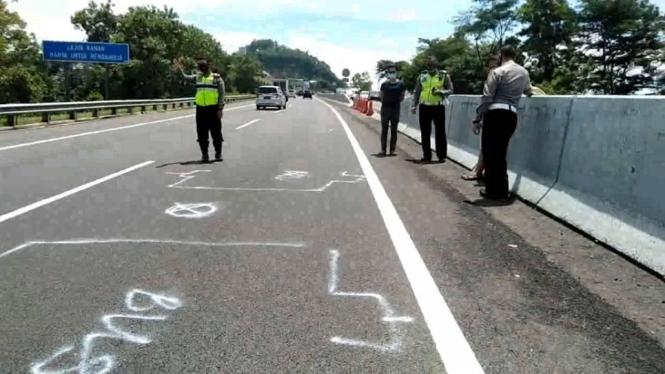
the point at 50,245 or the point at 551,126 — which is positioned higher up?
the point at 551,126

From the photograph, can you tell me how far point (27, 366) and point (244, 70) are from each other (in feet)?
422

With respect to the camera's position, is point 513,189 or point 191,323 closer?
point 191,323

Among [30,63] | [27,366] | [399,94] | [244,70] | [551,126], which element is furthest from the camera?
[244,70]

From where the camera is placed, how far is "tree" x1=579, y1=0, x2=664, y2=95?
185ft

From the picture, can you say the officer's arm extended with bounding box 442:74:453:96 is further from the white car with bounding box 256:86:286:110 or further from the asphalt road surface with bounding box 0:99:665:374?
the white car with bounding box 256:86:286:110

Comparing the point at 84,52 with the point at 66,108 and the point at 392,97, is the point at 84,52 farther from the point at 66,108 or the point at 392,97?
the point at 392,97

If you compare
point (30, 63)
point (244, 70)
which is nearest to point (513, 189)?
point (30, 63)

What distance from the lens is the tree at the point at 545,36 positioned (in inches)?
2660

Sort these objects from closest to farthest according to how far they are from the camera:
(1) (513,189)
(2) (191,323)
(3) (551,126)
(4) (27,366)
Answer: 1. (4) (27,366)
2. (2) (191,323)
3. (3) (551,126)
4. (1) (513,189)

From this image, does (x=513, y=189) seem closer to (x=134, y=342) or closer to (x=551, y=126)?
(x=551, y=126)

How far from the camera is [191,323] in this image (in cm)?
407

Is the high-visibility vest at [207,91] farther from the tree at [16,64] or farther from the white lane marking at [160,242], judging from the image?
the tree at [16,64]

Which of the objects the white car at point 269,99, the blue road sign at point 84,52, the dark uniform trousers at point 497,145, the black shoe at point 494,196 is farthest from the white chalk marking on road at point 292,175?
the white car at point 269,99

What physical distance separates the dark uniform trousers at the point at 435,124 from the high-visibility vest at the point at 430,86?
13 cm
